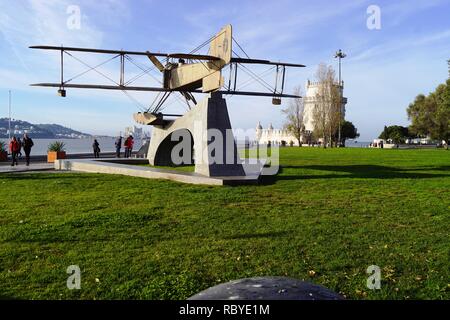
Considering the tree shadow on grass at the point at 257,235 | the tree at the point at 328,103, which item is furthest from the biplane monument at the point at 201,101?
the tree at the point at 328,103

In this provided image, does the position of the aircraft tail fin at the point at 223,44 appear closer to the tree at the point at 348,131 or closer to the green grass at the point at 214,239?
the green grass at the point at 214,239

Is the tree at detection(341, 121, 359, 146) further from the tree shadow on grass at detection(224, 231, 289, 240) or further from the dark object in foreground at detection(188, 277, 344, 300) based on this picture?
the dark object in foreground at detection(188, 277, 344, 300)

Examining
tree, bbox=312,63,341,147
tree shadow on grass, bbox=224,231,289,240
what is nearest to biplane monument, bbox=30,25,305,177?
tree shadow on grass, bbox=224,231,289,240

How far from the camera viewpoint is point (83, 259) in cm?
629

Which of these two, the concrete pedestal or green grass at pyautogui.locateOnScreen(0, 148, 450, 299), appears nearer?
green grass at pyautogui.locateOnScreen(0, 148, 450, 299)

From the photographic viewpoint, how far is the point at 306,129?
90.2 metres

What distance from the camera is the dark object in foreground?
2499 mm

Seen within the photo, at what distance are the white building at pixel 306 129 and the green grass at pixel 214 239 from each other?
52.8m

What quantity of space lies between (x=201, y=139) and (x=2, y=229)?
10.0m

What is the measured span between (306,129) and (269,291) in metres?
89.6

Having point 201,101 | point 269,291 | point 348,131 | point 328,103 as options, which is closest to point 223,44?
point 201,101

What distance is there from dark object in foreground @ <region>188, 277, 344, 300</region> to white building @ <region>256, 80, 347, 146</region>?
6088 centimetres

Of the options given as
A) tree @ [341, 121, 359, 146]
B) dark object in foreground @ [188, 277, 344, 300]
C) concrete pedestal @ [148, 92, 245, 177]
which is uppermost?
tree @ [341, 121, 359, 146]
